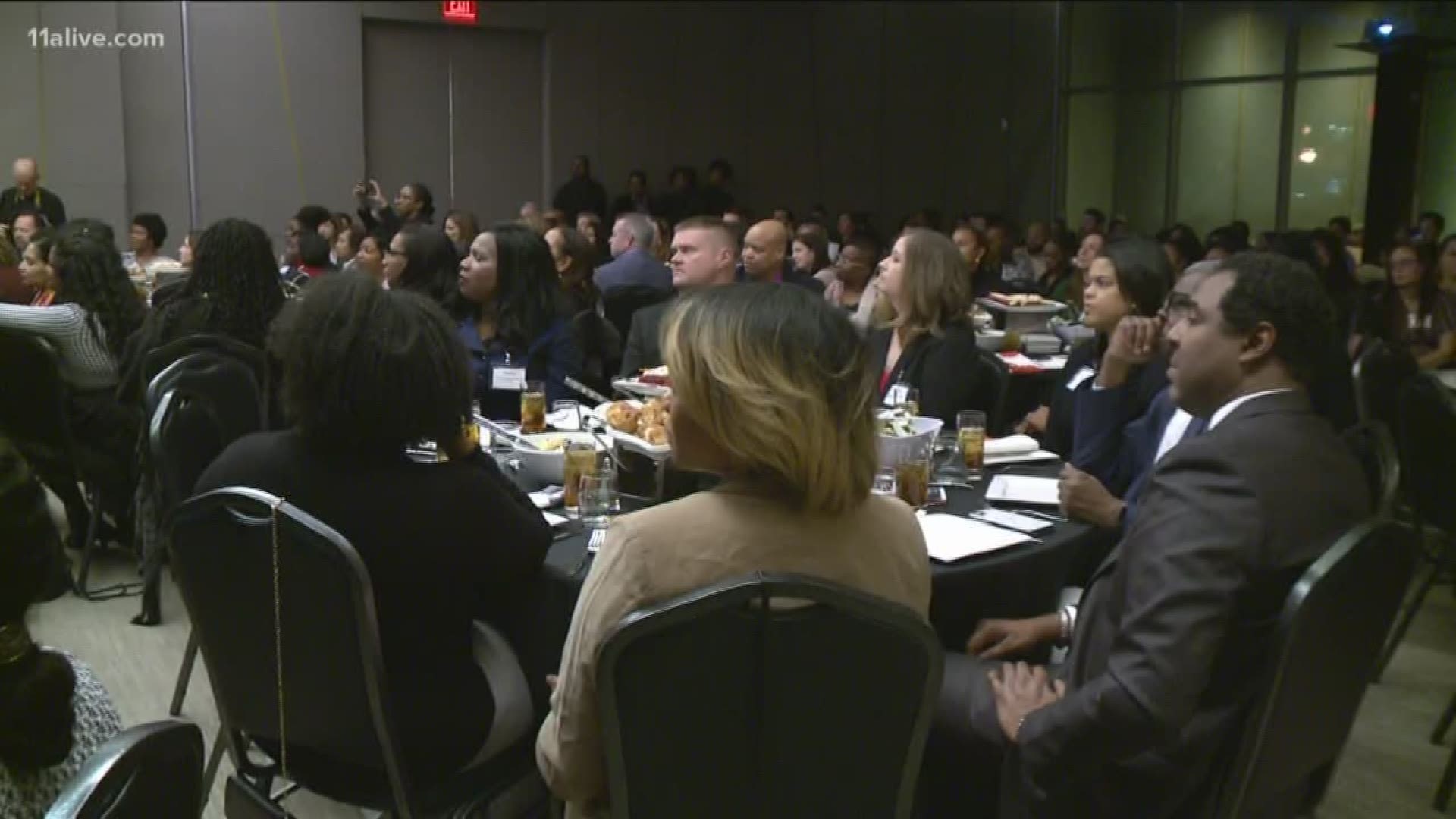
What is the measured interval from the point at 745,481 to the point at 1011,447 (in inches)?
79.6

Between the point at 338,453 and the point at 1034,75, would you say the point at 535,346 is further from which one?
the point at 1034,75

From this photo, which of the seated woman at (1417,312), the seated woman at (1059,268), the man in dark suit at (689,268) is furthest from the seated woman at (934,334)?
the seated woman at (1059,268)

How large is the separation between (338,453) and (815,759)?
1006 millimetres

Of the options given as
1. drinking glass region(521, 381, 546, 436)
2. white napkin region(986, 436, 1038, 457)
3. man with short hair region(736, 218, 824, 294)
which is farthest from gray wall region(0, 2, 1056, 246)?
white napkin region(986, 436, 1038, 457)

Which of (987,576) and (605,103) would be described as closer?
(987,576)

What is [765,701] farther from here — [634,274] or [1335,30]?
[1335,30]

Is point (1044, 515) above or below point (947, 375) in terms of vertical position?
below

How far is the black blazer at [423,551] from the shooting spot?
2.08 metres

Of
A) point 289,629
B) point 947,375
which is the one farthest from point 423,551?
point 947,375

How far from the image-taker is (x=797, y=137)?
1571cm

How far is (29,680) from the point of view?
1207mm

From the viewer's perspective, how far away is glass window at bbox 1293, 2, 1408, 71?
1180 cm

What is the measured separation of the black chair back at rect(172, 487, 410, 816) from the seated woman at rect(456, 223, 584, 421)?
235cm

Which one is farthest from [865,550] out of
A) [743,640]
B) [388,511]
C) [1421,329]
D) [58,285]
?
[1421,329]
